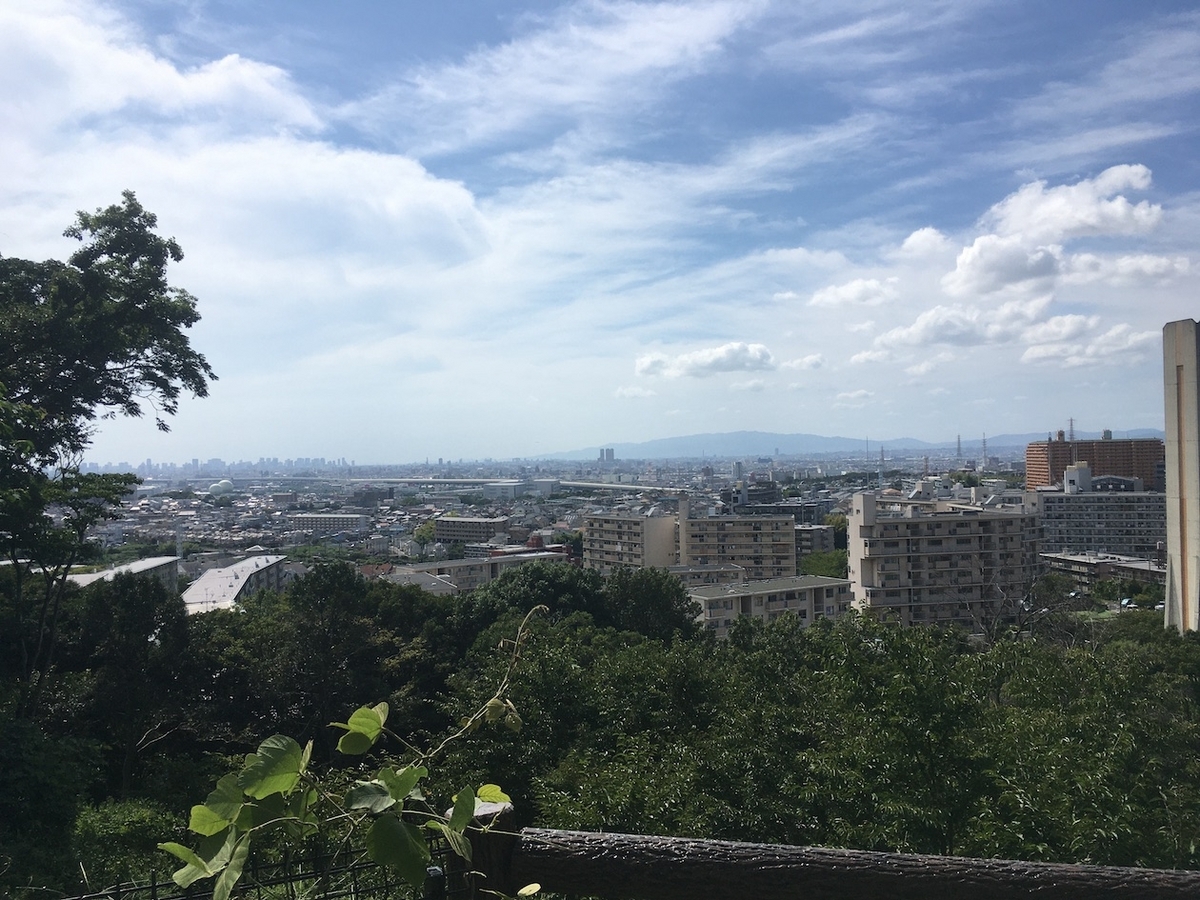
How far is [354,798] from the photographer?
2.83ft

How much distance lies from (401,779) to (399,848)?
0.07 metres

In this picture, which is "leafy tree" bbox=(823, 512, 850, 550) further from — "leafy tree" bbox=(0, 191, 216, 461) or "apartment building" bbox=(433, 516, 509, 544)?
"leafy tree" bbox=(0, 191, 216, 461)

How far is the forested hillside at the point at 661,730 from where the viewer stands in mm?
4535

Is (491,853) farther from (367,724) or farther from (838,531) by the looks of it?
(838,531)

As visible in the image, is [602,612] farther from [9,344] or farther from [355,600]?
[9,344]

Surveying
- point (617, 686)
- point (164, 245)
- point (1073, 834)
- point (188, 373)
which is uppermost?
point (164, 245)

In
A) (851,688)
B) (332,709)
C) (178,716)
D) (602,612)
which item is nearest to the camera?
(851,688)

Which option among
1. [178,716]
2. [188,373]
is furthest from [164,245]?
[178,716]

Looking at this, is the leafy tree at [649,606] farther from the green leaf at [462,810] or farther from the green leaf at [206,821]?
the green leaf at [206,821]

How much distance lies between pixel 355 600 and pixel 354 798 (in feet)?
43.9

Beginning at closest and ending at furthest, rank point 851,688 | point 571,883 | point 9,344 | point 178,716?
1. point 571,883
2. point 851,688
3. point 9,344
4. point 178,716

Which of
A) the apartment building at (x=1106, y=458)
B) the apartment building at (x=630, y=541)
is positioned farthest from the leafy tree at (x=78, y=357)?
the apartment building at (x=1106, y=458)

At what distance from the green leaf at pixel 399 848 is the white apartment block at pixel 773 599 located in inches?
816

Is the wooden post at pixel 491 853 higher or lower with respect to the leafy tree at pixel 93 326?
lower
